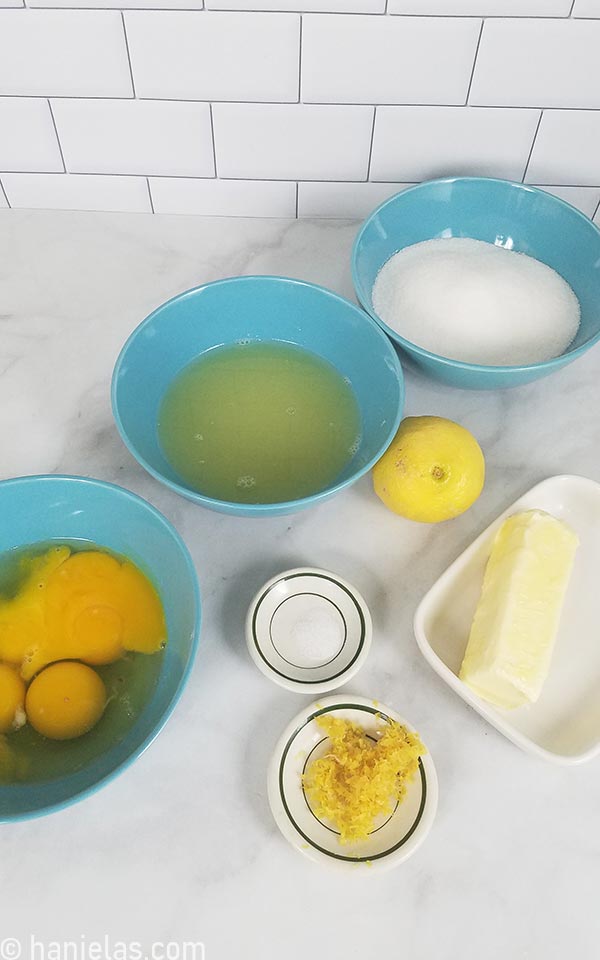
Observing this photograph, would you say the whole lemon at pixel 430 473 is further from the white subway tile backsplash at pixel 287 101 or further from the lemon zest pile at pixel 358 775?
the white subway tile backsplash at pixel 287 101

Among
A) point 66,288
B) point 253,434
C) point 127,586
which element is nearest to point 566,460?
point 253,434

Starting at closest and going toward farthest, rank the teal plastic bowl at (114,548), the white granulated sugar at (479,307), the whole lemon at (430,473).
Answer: the teal plastic bowl at (114,548), the whole lemon at (430,473), the white granulated sugar at (479,307)

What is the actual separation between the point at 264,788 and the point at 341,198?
699mm

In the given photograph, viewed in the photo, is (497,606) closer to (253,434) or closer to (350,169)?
(253,434)

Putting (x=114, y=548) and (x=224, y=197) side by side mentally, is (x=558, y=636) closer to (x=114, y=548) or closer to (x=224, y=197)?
(x=114, y=548)

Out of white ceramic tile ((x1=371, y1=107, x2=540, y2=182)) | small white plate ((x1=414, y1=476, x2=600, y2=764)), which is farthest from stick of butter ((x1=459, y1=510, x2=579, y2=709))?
white ceramic tile ((x1=371, y1=107, x2=540, y2=182))

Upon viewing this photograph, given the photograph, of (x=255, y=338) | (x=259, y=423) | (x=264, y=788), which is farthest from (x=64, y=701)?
(x=255, y=338)

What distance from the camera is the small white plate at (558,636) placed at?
671 mm

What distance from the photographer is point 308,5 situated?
804 mm

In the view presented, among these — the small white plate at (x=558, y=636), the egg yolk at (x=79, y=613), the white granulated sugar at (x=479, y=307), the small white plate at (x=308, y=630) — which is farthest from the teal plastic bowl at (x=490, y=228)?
the egg yolk at (x=79, y=613)

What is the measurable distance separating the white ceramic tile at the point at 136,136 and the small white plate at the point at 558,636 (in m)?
0.56

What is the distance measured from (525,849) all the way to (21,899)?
0.40 m

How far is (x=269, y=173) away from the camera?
969 mm

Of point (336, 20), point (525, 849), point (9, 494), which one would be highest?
point (336, 20)
